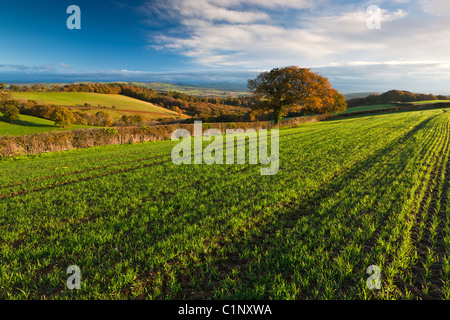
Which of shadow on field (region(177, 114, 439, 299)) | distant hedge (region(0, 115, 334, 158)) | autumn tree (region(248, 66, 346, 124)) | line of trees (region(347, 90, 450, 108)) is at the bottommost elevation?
shadow on field (region(177, 114, 439, 299))

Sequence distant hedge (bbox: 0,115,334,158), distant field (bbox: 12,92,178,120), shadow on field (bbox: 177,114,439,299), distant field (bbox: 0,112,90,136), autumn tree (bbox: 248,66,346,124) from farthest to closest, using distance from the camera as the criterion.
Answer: distant field (bbox: 12,92,178,120) → autumn tree (bbox: 248,66,346,124) → distant field (bbox: 0,112,90,136) → distant hedge (bbox: 0,115,334,158) → shadow on field (bbox: 177,114,439,299)

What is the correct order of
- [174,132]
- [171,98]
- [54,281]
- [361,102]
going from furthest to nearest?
[171,98]
[361,102]
[174,132]
[54,281]

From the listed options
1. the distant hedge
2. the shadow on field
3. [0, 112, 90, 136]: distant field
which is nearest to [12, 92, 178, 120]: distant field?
[0, 112, 90, 136]: distant field

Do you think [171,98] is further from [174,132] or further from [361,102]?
[361,102]

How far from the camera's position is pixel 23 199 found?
9.06 m

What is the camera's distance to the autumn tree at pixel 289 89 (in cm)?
4469

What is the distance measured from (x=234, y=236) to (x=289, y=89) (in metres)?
45.8

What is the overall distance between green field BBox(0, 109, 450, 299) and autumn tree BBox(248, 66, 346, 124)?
38.1 meters

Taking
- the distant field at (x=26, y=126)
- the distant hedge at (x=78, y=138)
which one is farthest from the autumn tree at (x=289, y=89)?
the distant field at (x=26, y=126)

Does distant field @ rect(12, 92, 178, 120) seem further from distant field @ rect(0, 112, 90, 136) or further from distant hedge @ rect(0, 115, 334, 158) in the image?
distant hedge @ rect(0, 115, 334, 158)

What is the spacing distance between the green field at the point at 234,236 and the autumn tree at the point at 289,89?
38054 millimetres

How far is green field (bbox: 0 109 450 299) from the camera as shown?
157 inches
